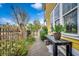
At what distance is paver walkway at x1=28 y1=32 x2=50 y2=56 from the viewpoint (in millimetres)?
2574

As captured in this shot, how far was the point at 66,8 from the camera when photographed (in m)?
Result: 2.55

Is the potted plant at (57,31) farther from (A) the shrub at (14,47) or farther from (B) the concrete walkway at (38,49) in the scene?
(A) the shrub at (14,47)

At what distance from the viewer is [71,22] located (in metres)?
2.47

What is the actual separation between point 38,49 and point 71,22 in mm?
666

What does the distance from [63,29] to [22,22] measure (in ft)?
2.15

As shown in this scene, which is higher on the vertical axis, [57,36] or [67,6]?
[67,6]

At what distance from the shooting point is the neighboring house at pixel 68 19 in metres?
2.37

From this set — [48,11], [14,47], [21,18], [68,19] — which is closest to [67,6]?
[68,19]

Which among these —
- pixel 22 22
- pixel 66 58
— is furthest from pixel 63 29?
pixel 22 22

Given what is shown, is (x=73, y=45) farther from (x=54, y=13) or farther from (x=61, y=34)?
(x=54, y=13)

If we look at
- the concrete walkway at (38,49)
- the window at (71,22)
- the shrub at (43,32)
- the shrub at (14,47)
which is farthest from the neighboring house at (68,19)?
the shrub at (14,47)

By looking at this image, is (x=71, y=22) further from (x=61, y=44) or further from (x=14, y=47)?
(x=14, y=47)

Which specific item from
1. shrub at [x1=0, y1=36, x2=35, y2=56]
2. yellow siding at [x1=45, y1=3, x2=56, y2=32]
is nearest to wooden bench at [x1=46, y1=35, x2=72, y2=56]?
yellow siding at [x1=45, y1=3, x2=56, y2=32]

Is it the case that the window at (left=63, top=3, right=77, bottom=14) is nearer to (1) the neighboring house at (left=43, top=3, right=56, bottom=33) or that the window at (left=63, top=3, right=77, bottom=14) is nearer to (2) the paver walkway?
(1) the neighboring house at (left=43, top=3, right=56, bottom=33)
